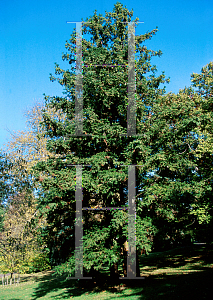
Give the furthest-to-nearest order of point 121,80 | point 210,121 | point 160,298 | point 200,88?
point 200,88
point 210,121
point 121,80
point 160,298

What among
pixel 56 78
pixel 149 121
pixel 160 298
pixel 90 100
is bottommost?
pixel 160 298

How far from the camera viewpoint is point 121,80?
9.29 m

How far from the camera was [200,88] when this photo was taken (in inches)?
720

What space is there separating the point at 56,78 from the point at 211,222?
1121cm

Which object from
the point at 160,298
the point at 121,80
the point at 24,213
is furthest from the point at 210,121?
the point at 24,213

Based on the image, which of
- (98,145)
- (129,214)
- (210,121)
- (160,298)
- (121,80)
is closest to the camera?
(160,298)

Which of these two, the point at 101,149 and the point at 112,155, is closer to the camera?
the point at 112,155

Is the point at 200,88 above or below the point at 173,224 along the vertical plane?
above

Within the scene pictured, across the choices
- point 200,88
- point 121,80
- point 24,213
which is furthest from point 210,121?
point 24,213

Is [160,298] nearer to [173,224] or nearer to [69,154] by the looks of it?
[69,154]

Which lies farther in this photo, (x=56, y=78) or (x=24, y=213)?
(x=24, y=213)

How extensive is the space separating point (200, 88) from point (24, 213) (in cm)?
1626

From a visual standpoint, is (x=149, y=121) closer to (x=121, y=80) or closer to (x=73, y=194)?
(x=121, y=80)

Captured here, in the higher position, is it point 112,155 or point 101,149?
point 101,149
